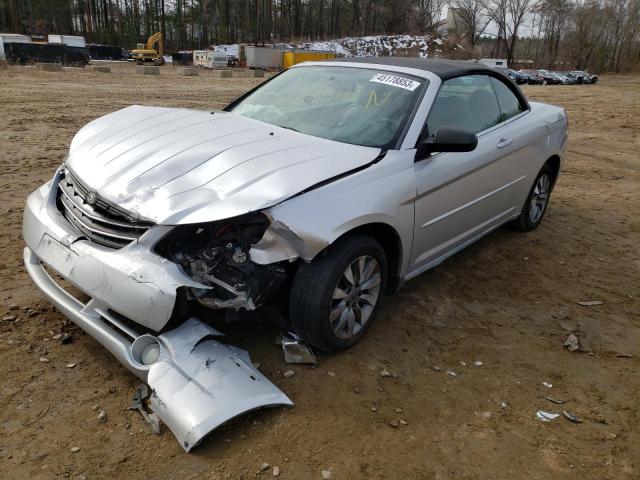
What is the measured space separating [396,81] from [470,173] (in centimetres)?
84

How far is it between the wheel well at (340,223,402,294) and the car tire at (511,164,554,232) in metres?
2.31

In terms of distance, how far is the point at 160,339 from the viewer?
249 centimetres

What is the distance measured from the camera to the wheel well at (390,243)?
297 cm

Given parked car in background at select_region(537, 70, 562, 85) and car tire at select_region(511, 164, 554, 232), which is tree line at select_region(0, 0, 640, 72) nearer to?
parked car in background at select_region(537, 70, 562, 85)

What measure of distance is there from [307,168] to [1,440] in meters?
1.90

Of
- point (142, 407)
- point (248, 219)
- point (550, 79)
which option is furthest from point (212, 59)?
point (142, 407)

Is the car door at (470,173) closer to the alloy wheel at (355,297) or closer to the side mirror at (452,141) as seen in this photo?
the side mirror at (452,141)

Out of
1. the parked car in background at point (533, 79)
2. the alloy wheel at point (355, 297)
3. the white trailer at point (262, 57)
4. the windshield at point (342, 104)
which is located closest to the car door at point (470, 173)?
the windshield at point (342, 104)

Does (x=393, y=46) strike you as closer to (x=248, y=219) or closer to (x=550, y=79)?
(x=550, y=79)

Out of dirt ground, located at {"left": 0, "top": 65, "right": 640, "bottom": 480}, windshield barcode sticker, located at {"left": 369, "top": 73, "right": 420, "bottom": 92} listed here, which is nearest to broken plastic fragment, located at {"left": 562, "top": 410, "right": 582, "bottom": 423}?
dirt ground, located at {"left": 0, "top": 65, "right": 640, "bottom": 480}

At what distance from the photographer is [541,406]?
2.73 m

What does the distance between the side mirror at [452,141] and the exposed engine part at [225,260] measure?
1229 millimetres

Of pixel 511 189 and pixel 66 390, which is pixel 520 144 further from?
pixel 66 390

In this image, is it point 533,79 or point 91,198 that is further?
point 533,79
